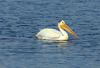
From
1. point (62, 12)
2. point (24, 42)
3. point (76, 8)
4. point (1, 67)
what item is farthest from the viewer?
point (76, 8)

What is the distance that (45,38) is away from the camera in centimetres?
1767

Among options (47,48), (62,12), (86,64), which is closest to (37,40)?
(47,48)

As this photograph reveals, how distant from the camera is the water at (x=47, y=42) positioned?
43.7ft

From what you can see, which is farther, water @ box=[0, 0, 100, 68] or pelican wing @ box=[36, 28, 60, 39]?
pelican wing @ box=[36, 28, 60, 39]

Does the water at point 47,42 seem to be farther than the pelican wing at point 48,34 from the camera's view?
No

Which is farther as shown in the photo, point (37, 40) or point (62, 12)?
point (62, 12)

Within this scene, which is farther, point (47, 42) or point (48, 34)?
point (48, 34)

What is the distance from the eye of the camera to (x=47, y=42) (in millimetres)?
16953

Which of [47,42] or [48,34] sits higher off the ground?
[48,34]

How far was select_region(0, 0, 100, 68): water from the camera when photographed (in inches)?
524

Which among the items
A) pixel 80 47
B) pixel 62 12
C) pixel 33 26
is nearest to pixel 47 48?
pixel 80 47

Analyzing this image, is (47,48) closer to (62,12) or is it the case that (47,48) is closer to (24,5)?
(62,12)

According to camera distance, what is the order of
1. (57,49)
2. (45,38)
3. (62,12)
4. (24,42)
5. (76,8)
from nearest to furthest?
(57,49)
(24,42)
(45,38)
(62,12)
(76,8)

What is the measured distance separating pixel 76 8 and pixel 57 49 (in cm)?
1285
